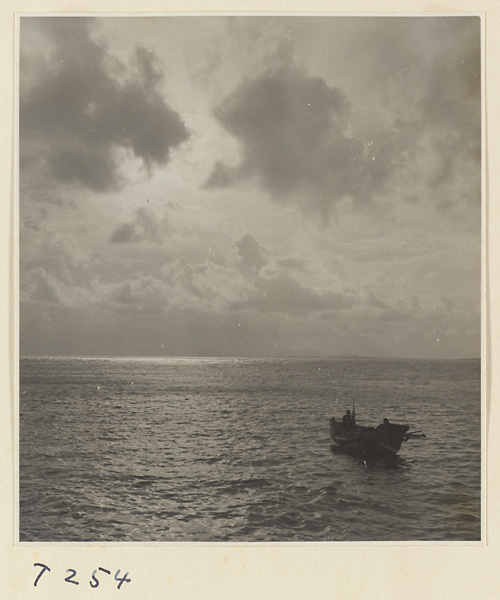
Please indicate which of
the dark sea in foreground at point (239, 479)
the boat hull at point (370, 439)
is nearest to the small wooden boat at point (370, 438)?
the boat hull at point (370, 439)

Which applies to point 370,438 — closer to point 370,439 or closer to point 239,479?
point 370,439

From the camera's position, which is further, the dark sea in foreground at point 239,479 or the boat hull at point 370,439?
the boat hull at point 370,439

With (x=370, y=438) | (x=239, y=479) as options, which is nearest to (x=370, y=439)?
(x=370, y=438)

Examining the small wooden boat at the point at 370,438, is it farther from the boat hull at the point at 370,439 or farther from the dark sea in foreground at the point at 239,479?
the dark sea in foreground at the point at 239,479

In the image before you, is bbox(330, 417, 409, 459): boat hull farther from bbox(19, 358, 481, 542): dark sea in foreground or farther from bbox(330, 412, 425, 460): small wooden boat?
bbox(19, 358, 481, 542): dark sea in foreground

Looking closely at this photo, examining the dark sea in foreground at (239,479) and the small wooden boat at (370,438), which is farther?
the small wooden boat at (370,438)
